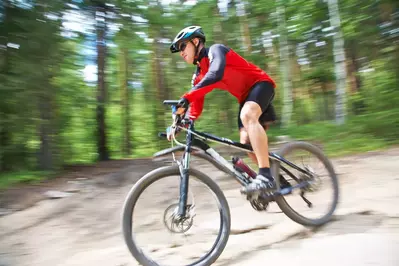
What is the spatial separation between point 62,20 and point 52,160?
Result: 8.24ft

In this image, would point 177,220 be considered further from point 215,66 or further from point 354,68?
point 354,68

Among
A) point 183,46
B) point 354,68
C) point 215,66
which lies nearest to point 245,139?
point 215,66

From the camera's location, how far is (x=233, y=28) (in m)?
10.6

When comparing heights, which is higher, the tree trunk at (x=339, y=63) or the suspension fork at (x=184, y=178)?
the tree trunk at (x=339, y=63)

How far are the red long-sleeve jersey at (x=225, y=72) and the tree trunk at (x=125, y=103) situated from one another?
6747 millimetres

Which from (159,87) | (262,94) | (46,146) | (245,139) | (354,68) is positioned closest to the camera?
(262,94)

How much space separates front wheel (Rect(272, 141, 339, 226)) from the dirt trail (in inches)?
5.0

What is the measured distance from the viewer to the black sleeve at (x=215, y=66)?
271 centimetres

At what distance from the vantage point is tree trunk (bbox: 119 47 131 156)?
1016 centimetres

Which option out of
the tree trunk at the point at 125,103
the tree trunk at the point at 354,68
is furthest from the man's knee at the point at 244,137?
the tree trunk at the point at 354,68

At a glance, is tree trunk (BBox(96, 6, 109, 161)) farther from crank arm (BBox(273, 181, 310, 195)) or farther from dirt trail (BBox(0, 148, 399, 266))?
crank arm (BBox(273, 181, 310, 195))

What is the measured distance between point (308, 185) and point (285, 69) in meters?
10.5

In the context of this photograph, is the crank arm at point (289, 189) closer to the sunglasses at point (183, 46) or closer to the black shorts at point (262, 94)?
the black shorts at point (262, 94)

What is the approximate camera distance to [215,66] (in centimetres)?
275
